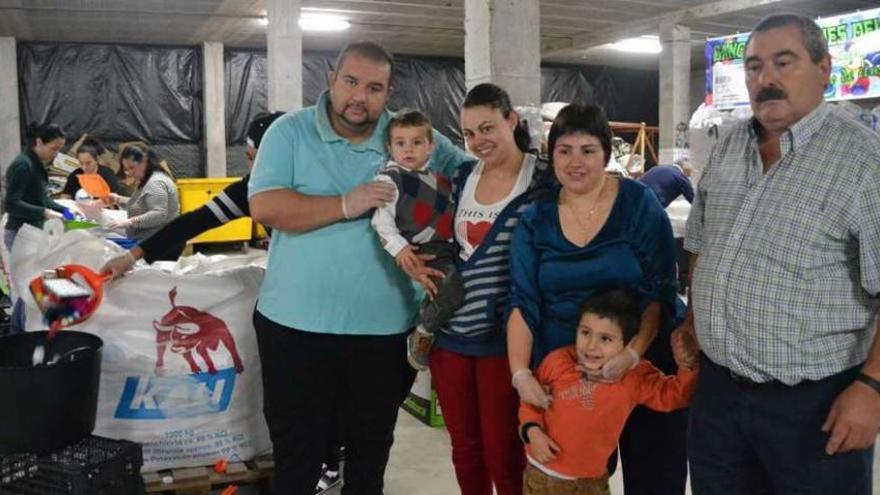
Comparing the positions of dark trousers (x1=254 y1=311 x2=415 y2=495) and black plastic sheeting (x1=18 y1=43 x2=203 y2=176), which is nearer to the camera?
dark trousers (x1=254 y1=311 x2=415 y2=495)

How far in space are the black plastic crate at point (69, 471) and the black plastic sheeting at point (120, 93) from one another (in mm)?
10578

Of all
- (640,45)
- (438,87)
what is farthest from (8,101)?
(640,45)

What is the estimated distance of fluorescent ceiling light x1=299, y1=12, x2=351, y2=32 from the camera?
10.2 metres

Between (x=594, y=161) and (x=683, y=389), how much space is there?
2.12 feet

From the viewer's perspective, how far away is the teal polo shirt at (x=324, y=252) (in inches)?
91.8

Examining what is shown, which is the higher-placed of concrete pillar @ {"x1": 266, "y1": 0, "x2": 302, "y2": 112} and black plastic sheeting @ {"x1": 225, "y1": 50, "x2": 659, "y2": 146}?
black plastic sheeting @ {"x1": 225, "y1": 50, "x2": 659, "y2": 146}

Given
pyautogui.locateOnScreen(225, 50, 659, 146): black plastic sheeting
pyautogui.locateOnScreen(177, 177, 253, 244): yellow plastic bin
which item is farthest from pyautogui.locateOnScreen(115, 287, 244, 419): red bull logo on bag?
pyautogui.locateOnScreen(225, 50, 659, 146): black plastic sheeting

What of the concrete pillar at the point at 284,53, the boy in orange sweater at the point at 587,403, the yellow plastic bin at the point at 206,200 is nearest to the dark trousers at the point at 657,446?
the boy in orange sweater at the point at 587,403

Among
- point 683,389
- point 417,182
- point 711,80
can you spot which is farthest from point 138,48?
point 683,389

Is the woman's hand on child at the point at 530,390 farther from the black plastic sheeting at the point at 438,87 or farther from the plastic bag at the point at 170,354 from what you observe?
the black plastic sheeting at the point at 438,87

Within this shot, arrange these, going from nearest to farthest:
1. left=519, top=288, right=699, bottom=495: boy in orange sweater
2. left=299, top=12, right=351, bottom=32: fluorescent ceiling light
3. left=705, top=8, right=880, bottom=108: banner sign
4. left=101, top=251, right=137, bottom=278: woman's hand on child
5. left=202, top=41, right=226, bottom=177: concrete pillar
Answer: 1. left=519, top=288, right=699, bottom=495: boy in orange sweater
2. left=101, top=251, right=137, bottom=278: woman's hand on child
3. left=705, top=8, right=880, bottom=108: banner sign
4. left=299, top=12, right=351, bottom=32: fluorescent ceiling light
5. left=202, top=41, right=226, bottom=177: concrete pillar

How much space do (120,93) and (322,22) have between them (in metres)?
3.81

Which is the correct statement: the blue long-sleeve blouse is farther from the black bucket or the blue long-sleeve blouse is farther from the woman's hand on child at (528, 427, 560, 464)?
the black bucket

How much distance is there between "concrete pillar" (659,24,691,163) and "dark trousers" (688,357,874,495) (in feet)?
29.5
